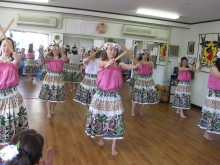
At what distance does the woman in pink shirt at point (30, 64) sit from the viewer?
6219 mm

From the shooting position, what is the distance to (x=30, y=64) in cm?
648

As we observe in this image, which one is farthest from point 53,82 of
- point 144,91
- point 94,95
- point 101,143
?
point 144,91

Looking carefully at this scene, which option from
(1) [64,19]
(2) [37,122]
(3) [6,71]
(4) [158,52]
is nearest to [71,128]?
(2) [37,122]

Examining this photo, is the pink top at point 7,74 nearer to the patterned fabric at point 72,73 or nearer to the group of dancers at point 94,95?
the group of dancers at point 94,95

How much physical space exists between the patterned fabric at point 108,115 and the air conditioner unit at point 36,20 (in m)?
3.73

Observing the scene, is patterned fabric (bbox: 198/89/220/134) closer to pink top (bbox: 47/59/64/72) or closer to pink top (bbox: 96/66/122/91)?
pink top (bbox: 96/66/122/91)

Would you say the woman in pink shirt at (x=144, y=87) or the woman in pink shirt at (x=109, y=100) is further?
the woman in pink shirt at (x=144, y=87)

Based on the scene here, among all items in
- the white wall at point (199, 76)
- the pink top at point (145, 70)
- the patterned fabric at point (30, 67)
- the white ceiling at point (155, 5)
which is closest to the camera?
the white ceiling at point (155, 5)

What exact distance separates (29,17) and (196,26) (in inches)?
191

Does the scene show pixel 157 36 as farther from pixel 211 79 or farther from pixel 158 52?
pixel 211 79

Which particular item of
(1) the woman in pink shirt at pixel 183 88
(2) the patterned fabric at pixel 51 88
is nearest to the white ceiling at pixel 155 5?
(1) the woman in pink shirt at pixel 183 88

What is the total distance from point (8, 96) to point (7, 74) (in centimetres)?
25

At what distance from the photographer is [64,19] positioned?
6.52m

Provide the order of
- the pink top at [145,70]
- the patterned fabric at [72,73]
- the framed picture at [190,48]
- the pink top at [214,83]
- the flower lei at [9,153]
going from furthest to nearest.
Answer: the framed picture at [190,48] → the patterned fabric at [72,73] → the pink top at [145,70] → the pink top at [214,83] → the flower lei at [9,153]
